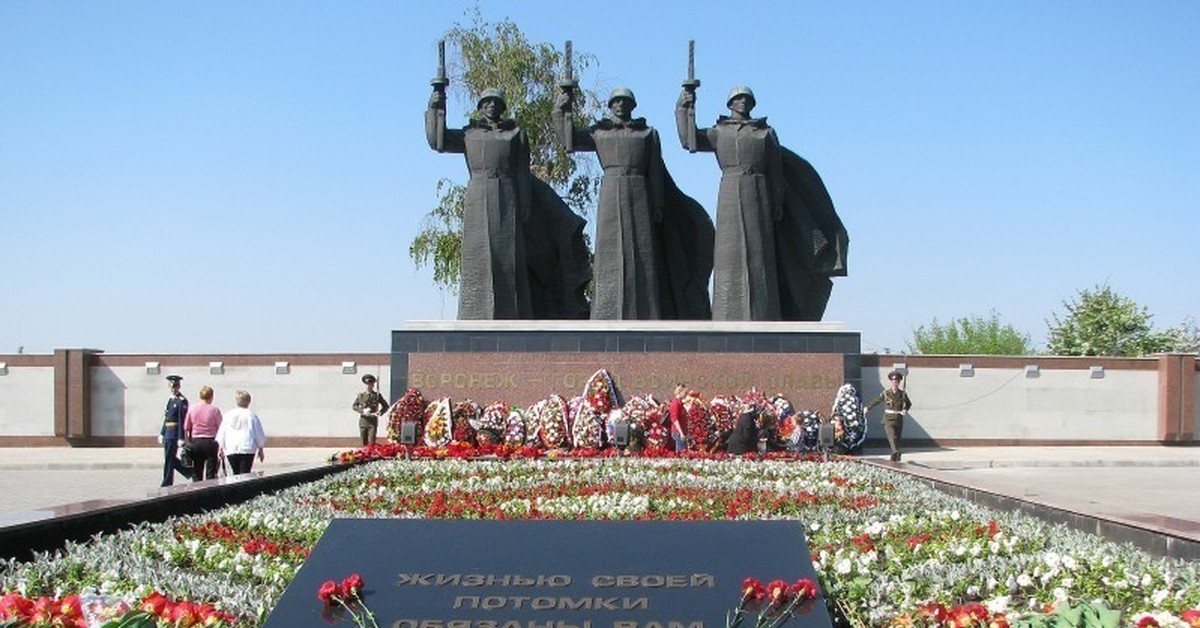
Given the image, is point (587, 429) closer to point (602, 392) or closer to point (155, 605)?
point (602, 392)

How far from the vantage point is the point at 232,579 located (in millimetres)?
5316

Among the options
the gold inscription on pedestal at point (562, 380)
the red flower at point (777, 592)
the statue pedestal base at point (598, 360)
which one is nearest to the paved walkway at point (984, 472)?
the statue pedestal base at point (598, 360)

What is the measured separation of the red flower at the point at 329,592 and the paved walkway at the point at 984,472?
12.6 feet

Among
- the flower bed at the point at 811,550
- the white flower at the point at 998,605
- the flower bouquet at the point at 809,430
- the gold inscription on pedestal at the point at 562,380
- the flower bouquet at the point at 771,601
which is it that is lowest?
the flower bouquet at the point at 809,430

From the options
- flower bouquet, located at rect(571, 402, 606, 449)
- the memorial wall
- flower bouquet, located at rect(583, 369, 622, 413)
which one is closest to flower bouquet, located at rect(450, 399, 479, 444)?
flower bouquet, located at rect(571, 402, 606, 449)

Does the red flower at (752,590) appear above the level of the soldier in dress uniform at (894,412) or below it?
above

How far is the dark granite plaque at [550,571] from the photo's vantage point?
393 cm

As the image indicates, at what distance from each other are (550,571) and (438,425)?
12.1m

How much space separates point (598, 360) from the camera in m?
17.5

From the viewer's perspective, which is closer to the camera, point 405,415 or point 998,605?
point 998,605

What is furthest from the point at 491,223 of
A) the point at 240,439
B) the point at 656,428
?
the point at 240,439

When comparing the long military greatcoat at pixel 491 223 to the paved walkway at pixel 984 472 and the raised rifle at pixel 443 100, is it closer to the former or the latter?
the raised rifle at pixel 443 100

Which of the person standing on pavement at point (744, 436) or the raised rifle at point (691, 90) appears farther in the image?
the raised rifle at point (691, 90)

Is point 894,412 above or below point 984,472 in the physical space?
above
